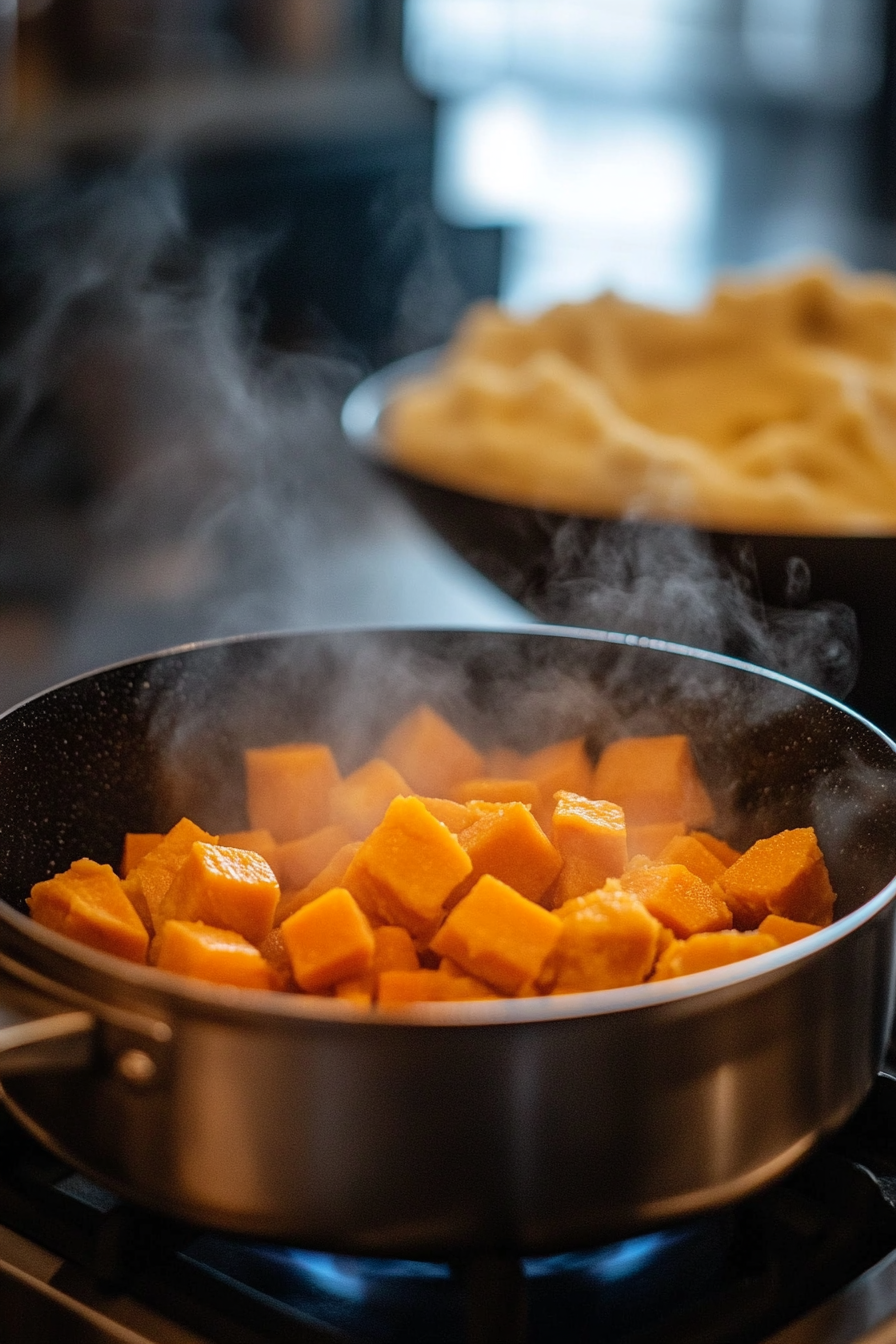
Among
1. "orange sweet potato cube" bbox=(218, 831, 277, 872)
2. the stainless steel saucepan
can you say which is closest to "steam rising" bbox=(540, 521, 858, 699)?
"orange sweet potato cube" bbox=(218, 831, 277, 872)

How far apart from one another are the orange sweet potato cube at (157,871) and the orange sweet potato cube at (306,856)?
0.07m

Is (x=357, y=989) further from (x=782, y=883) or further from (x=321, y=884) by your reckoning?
(x=782, y=883)

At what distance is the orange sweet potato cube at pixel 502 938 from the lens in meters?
0.68

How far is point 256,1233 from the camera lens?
0.58 m

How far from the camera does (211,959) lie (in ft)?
2.27

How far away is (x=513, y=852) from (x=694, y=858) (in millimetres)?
135

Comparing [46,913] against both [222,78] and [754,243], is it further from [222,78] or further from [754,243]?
[754,243]

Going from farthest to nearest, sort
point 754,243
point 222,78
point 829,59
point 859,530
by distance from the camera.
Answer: point 829,59 < point 754,243 < point 222,78 < point 859,530

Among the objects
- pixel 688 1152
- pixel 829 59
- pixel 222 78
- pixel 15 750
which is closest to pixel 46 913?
pixel 15 750

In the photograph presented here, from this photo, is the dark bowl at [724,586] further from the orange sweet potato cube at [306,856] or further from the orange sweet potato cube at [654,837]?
the orange sweet potato cube at [306,856]

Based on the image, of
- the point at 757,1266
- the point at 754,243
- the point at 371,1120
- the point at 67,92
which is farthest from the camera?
the point at 754,243

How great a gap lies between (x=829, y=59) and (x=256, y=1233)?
31.4 feet

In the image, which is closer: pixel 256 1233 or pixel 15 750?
pixel 256 1233

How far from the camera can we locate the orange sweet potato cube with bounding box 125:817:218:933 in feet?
2.71
